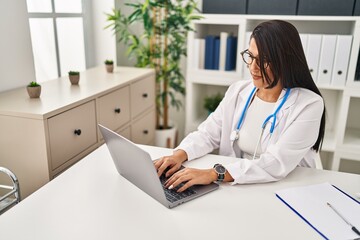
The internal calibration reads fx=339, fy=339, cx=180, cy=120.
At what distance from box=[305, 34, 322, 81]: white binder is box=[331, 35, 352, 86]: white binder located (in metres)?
0.12

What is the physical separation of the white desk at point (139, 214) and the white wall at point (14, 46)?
40.2 inches

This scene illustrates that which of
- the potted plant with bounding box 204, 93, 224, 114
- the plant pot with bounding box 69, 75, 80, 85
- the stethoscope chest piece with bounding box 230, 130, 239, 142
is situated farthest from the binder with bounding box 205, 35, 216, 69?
the stethoscope chest piece with bounding box 230, 130, 239, 142

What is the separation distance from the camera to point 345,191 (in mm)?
1217

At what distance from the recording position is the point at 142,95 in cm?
260

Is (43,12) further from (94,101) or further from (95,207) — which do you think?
(95,207)

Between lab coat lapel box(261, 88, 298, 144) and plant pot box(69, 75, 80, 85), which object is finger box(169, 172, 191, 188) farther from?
plant pot box(69, 75, 80, 85)

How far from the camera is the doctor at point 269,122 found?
4.17ft

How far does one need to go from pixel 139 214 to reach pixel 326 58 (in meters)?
1.97

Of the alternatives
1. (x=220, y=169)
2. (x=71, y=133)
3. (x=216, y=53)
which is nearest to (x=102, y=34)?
(x=216, y=53)

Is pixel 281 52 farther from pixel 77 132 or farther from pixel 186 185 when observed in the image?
pixel 77 132

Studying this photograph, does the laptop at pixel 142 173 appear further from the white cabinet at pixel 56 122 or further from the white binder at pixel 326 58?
the white binder at pixel 326 58

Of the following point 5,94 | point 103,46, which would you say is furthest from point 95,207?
point 103,46

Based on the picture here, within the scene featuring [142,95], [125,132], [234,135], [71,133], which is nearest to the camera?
[234,135]

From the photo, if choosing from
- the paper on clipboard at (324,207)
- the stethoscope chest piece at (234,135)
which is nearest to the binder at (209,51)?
the stethoscope chest piece at (234,135)
